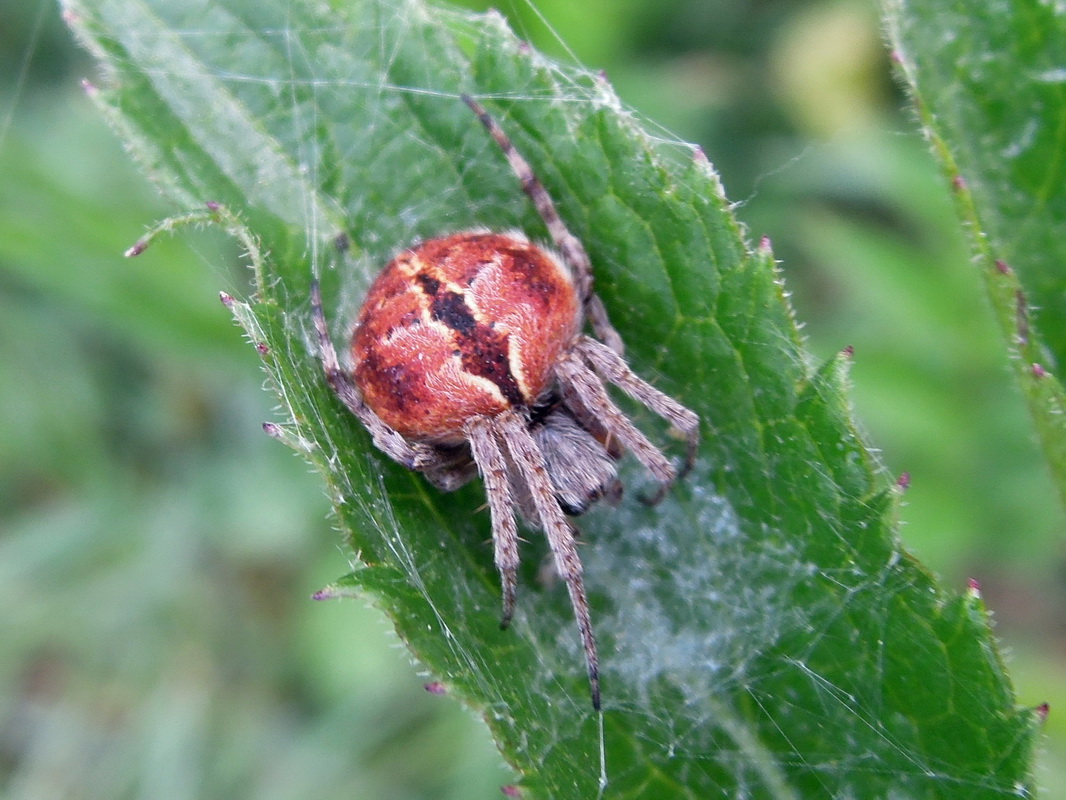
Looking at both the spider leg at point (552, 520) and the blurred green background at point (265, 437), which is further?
the blurred green background at point (265, 437)

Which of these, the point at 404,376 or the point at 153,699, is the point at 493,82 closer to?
the point at 404,376

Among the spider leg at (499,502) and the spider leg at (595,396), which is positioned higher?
the spider leg at (595,396)

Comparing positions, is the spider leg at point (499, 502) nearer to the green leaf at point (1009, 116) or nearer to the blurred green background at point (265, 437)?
the green leaf at point (1009, 116)

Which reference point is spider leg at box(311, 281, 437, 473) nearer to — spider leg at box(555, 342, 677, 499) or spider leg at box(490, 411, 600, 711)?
spider leg at box(490, 411, 600, 711)

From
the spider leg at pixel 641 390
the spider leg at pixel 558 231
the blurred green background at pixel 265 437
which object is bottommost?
the blurred green background at pixel 265 437

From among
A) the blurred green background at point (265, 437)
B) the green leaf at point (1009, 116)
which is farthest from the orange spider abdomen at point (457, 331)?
the blurred green background at point (265, 437)

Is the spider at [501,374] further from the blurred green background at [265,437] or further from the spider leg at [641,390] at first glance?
the blurred green background at [265,437]

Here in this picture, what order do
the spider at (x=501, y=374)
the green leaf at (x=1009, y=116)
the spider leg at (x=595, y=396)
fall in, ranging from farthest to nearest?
1. the spider leg at (x=595, y=396)
2. the spider at (x=501, y=374)
3. the green leaf at (x=1009, y=116)

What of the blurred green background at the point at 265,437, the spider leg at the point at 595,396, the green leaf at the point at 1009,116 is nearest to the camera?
the green leaf at the point at 1009,116
